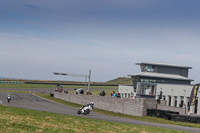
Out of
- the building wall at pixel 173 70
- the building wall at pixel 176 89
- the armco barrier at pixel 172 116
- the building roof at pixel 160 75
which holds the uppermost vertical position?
the building wall at pixel 173 70

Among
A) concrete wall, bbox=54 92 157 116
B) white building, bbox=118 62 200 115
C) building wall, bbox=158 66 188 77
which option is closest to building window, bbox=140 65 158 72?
white building, bbox=118 62 200 115

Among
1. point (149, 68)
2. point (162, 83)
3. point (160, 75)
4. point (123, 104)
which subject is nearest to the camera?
point (123, 104)

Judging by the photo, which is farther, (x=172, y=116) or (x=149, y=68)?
(x=149, y=68)

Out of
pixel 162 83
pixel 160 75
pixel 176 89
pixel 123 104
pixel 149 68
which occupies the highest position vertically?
pixel 149 68

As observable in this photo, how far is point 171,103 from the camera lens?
53094 millimetres

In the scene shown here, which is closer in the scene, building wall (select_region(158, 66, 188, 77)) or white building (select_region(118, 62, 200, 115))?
white building (select_region(118, 62, 200, 115))

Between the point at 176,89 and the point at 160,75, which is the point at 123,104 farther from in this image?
the point at 160,75

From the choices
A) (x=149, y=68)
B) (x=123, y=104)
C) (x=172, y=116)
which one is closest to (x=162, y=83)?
(x=149, y=68)

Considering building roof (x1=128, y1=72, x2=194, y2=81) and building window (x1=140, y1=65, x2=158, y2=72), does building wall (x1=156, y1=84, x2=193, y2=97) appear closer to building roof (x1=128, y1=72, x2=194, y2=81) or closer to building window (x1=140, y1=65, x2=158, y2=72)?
building roof (x1=128, y1=72, x2=194, y2=81)

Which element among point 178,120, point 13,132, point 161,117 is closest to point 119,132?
point 13,132

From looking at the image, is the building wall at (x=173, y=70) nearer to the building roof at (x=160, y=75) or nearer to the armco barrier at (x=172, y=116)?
the building roof at (x=160, y=75)

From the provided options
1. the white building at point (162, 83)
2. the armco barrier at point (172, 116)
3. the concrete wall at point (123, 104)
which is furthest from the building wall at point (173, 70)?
the armco barrier at point (172, 116)

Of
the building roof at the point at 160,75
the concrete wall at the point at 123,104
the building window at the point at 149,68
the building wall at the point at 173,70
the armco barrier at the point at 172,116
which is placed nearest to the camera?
the armco barrier at the point at 172,116

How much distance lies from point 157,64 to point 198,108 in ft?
96.8
